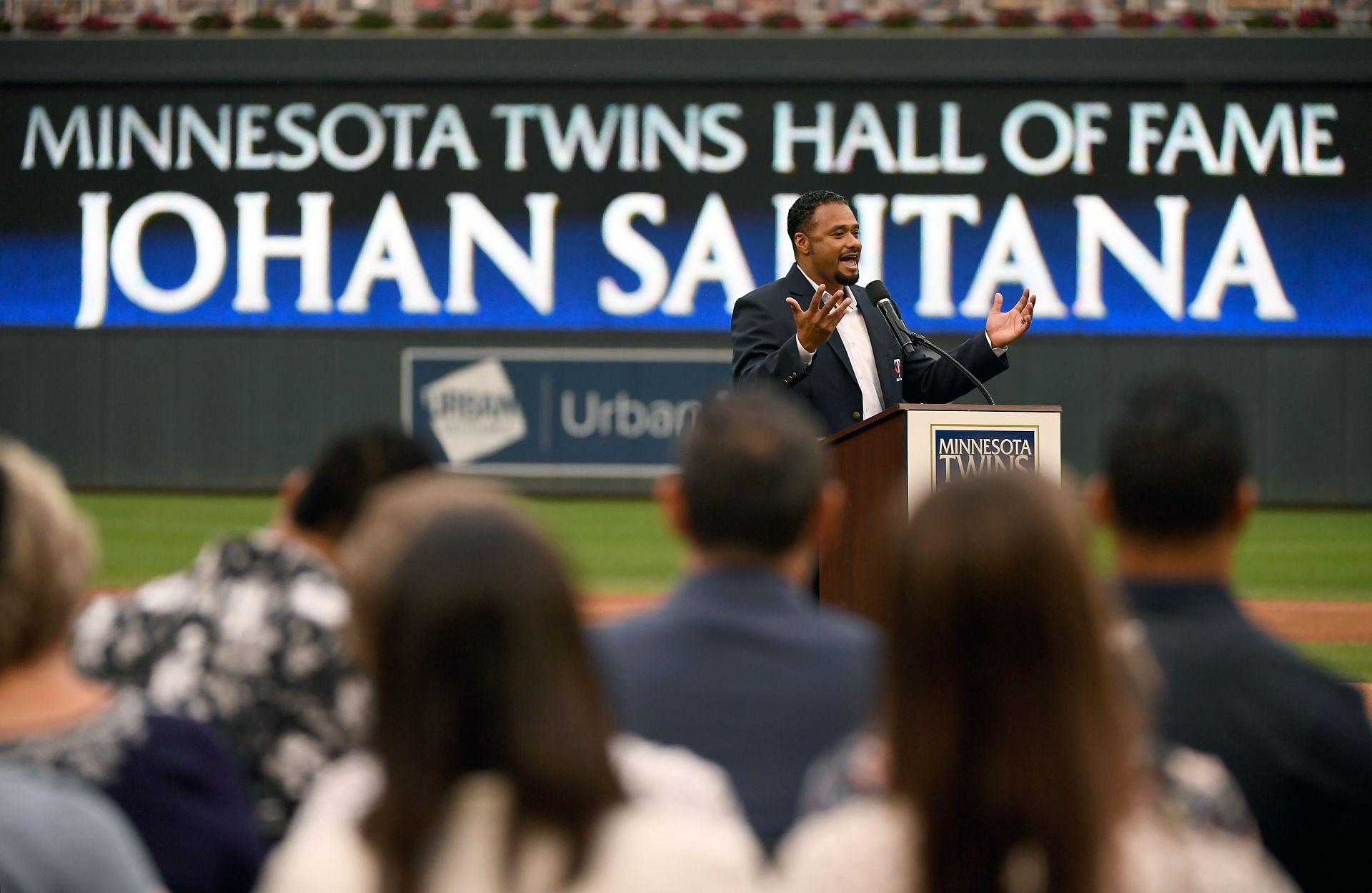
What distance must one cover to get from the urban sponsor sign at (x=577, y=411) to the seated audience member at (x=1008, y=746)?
12.9 m

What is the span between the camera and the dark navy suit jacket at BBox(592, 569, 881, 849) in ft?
6.52

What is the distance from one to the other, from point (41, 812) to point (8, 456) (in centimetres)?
51

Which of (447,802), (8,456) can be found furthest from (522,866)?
(8,456)

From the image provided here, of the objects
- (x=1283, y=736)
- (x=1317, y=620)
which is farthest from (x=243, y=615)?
(x=1317, y=620)

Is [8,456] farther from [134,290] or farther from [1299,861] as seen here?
[134,290]

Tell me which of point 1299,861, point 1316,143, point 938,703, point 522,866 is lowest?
point 1299,861

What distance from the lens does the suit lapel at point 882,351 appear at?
5.31m

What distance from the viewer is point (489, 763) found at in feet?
4.83

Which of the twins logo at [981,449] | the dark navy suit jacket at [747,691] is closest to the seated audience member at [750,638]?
the dark navy suit jacket at [747,691]

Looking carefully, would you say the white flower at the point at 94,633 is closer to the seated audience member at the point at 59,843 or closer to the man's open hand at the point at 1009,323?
the seated audience member at the point at 59,843

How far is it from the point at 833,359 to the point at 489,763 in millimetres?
3852

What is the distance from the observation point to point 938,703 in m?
1.49

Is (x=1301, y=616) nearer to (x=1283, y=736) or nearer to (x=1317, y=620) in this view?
(x=1317, y=620)

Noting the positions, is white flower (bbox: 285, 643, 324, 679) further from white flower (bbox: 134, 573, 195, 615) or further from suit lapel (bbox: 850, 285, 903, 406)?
suit lapel (bbox: 850, 285, 903, 406)
